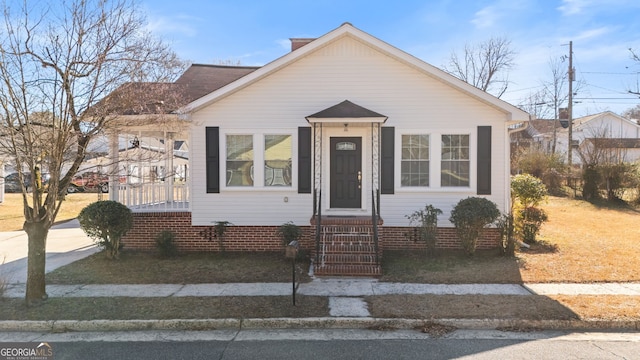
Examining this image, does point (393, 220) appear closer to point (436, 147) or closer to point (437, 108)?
point (436, 147)

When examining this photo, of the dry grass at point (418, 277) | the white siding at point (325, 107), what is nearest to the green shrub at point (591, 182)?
the dry grass at point (418, 277)

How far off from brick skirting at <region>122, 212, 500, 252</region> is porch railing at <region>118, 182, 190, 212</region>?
0.23 metres

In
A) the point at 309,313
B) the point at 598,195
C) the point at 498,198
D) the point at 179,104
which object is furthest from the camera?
the point at 598,195

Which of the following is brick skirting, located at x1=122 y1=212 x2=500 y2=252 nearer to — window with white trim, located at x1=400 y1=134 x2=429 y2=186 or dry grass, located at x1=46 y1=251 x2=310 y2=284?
dry grass, located at x1=46 y1=251 x2=310 y2=284

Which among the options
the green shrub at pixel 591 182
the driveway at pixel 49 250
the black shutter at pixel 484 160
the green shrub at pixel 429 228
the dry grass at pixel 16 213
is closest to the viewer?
the driveway at pixel 49 250

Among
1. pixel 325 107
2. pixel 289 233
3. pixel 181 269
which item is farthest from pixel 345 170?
pixel 181 269

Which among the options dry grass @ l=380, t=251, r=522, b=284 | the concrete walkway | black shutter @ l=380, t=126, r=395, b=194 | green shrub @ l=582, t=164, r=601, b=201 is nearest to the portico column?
the concrete walkway

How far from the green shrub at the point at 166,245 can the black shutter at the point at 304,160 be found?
134 inches

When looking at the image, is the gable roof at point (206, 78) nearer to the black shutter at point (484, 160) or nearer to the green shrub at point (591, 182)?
the black shutter at point (484, 160)

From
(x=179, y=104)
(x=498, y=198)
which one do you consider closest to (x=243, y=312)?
(x=179, y=104)

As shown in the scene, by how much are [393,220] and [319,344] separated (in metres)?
5.62

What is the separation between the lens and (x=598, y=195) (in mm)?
18219

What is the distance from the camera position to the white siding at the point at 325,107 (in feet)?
32.9

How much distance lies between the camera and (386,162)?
10047mm
